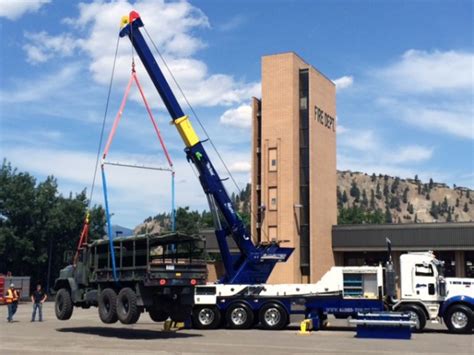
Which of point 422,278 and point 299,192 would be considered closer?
point 422,278

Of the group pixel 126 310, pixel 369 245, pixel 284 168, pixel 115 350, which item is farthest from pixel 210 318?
pixel 369 245

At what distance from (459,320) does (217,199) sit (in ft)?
35.7

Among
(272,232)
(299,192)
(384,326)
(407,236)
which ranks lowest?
(384,326)

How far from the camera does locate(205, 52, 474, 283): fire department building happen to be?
43.7m

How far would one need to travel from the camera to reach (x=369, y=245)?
4603cm

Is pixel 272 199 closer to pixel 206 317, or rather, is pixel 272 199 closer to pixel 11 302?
pixel 206 317

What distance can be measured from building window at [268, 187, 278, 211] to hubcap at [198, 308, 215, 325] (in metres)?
18.6

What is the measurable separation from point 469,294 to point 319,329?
229 inches

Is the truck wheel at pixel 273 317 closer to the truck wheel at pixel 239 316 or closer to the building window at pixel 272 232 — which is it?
the truck wheel at pixel 239 316

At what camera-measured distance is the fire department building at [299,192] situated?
1719 inches

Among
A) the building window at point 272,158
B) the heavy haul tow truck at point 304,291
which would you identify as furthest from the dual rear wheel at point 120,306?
the building window at point 272,158

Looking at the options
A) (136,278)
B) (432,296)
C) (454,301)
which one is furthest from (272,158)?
(136,278)

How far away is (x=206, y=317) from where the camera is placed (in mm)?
26219

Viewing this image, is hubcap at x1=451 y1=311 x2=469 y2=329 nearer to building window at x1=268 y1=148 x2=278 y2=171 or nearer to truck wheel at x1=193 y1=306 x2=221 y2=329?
truck wheel at x1=193 y1=306 x2=221 y2=329
